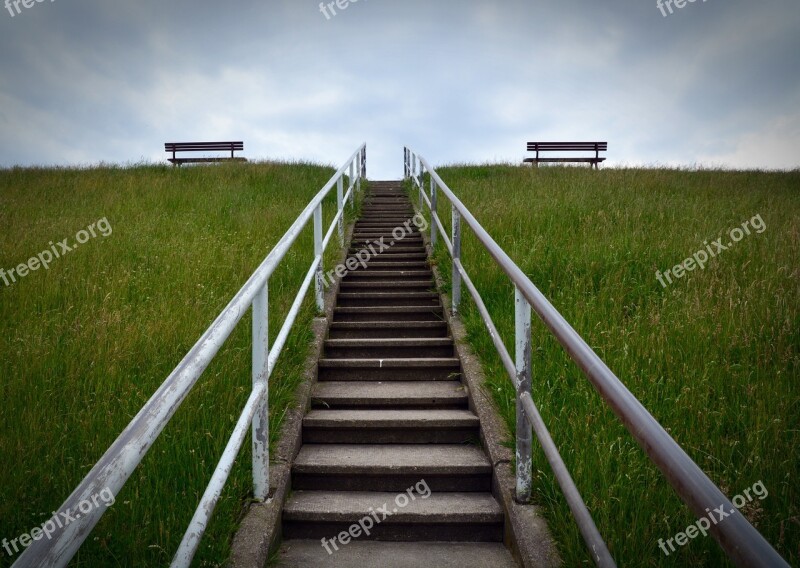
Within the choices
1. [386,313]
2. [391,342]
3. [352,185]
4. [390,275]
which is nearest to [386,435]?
[391,342]

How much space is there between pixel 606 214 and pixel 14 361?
671 centimetres

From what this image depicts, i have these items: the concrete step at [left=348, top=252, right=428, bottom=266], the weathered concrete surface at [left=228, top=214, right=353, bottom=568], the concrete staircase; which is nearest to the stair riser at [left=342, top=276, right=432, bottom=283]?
the concrete step at [left=348, top=252, right=428, bottom=266]

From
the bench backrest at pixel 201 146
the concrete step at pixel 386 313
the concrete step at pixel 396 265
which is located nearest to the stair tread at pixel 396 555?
the concrete step at pixel 386 313

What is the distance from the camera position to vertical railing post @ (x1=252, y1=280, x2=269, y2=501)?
246 cm

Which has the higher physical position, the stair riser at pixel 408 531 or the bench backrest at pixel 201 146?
the bench backrest at pixel 201 146

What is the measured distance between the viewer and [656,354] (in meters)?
3.44

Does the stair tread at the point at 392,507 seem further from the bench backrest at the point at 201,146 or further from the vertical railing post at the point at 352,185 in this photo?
the bench backrest at the point at 201,146

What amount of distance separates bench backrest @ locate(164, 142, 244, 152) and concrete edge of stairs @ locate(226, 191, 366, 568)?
15.3 m

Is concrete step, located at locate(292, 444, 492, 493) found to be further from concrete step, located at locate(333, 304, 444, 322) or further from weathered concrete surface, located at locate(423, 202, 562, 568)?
concrete step, located at locate(333, 304, 444, 322)

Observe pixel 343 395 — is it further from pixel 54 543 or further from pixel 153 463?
pixel 54 543

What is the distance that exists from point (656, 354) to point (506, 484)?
1452mm

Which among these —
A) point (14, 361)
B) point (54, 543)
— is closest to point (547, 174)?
point (14, 361)

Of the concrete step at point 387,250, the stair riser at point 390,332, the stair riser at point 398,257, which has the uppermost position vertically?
the concrete step at point 387,250

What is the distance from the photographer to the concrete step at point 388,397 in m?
3.81
